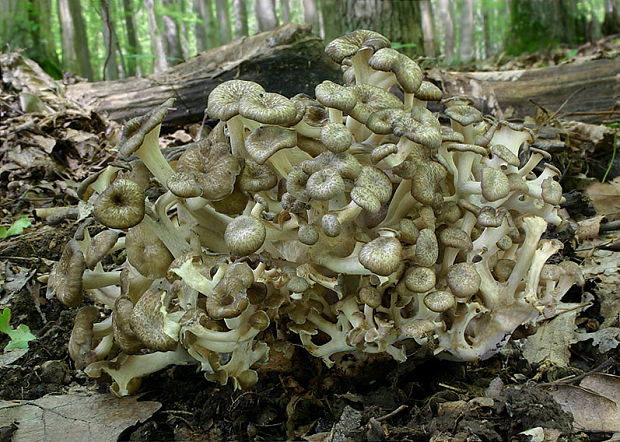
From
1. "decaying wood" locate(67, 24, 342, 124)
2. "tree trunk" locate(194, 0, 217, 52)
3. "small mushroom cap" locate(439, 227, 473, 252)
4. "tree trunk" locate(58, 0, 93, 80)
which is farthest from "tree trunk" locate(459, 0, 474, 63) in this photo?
"small mushroom cap" locate(439, 227, 473, 252)

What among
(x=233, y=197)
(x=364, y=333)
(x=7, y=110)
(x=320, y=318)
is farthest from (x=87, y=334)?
(x=7, y=110)

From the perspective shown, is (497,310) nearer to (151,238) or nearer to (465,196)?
(465,196)

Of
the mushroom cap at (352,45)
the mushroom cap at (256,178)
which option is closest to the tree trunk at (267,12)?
the mushroom cap at (352,45)

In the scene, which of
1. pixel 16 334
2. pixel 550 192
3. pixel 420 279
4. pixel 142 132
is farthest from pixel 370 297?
pixel 16 334

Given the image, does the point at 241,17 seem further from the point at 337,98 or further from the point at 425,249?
the point at 425,249

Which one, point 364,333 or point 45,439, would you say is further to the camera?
point 364,333

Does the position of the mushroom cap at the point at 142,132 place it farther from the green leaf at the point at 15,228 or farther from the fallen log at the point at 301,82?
the fallen log at the point at 301,82
